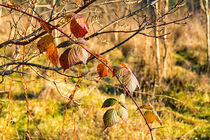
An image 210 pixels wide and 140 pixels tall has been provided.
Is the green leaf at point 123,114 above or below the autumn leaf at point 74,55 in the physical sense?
below

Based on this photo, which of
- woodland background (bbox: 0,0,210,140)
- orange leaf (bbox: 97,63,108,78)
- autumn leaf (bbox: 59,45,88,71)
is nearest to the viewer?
autumn leaf (bbox: 59,45,88,71)

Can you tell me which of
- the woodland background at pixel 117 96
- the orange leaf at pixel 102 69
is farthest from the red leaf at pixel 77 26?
the woodland background at pixel 117 96

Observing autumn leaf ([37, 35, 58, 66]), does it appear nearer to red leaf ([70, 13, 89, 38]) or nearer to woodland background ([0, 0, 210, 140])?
red leaf ([70, 13, 89, 38])

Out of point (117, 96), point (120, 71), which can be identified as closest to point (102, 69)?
point (120, 71)

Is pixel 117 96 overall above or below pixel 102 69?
below

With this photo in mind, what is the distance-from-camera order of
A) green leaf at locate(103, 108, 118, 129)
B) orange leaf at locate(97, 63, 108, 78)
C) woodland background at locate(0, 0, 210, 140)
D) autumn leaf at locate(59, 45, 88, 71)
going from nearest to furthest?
autumn leaf at locate(59, 45, 88, 71), green leaf at locate(103, 108, 118, 129), orange leaf at locate(97, 63, 108, 78), woodland background at locate(0, 0, 210, 140)

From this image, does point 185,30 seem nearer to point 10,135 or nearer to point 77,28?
point 10,135

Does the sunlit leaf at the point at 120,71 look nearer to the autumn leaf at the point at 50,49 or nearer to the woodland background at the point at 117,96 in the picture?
the autumn leaf at the point at 50,49

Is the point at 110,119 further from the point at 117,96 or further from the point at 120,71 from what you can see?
the point at 117,96

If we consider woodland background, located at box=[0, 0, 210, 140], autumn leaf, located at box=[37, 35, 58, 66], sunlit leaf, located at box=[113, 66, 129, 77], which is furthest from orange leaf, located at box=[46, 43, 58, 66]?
woodland background, located at box=[0, 0, 210, 140]

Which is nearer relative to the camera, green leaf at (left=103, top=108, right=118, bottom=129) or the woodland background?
green leaf at (left=103, top=108, right=118, bottom=129)

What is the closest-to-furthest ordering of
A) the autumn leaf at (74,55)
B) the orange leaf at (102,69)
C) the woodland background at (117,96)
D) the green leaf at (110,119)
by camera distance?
the autumn leaf at (74,55)
the green leaf at (110,119)
the orange leaf at (102,69)
the woodland background at (117,96)

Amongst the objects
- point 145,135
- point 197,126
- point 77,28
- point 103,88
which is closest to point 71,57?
point 77,28

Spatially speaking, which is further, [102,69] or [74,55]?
[102,69]
